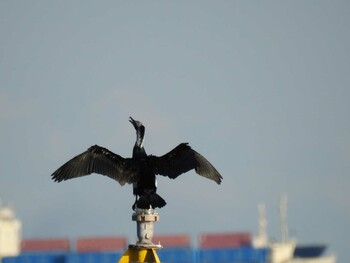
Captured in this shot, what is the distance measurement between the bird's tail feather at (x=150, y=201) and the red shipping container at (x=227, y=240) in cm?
15258

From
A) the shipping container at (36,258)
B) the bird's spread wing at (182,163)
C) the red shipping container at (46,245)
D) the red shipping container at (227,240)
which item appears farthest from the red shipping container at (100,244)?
the bird's spread wing at (182,163)

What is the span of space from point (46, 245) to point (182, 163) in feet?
450

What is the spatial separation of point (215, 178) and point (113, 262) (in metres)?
89.6

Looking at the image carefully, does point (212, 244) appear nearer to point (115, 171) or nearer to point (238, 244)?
point (238, 244)

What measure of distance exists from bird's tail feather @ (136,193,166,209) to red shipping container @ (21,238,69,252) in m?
135

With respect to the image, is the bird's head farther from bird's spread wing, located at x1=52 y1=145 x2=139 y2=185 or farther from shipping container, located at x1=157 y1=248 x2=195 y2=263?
shipping container, located at x1=157 y1=248 x2=195 y2=263

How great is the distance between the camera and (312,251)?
648 feet

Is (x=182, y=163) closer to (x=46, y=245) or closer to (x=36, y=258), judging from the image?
(x=36, y=258)

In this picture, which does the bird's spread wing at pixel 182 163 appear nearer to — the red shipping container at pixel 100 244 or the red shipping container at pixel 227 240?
the red shipping container at pixel 100 244

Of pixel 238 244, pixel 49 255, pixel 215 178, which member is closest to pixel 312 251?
pixel 238 244

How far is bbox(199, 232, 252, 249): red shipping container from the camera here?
183375 mm

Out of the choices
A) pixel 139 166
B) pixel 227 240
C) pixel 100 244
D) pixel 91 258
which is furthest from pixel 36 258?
pixel 139 166

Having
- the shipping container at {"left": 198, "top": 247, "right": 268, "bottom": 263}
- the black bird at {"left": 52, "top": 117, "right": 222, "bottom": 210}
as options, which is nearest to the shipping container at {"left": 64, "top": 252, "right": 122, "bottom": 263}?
the shipping container at {"left": 198, "top": 247, "right": 268, "bottom": 263}

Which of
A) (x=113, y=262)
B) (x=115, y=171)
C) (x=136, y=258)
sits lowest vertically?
(x=136, y=258)
